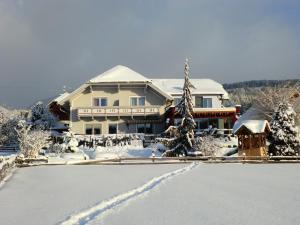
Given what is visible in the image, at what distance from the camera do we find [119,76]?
4734 cm

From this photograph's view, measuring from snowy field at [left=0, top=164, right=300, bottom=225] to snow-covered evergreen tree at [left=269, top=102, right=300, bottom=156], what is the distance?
1204cm

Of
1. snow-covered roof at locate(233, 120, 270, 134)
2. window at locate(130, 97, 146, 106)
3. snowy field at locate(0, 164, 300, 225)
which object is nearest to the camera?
snowy field at locate(0, 164, 300, 225)

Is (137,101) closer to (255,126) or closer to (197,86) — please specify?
(197,86)

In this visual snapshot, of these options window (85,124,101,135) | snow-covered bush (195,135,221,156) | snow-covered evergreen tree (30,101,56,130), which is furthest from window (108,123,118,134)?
snow-covered bush (195,135,221,156)

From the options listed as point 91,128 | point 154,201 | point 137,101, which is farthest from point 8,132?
point 154,201

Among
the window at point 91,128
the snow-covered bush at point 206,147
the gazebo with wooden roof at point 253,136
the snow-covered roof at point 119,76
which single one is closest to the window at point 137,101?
the snow-covered roof at point 119,76

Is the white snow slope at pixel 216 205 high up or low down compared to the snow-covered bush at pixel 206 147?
down

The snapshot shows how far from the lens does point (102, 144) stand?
4203 cm

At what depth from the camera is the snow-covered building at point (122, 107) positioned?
1802 inches

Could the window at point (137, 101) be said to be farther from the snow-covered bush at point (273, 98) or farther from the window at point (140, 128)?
the snow-covered bush at point (273, 98)

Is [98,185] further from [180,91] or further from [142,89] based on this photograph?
[180,91]

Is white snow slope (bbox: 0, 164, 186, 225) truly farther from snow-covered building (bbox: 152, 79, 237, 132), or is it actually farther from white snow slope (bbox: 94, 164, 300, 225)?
snow-covered building (bbox: 152, 79, 237, 132)

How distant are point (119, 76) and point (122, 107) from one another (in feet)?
12.1

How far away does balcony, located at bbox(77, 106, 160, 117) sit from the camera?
45281mm
